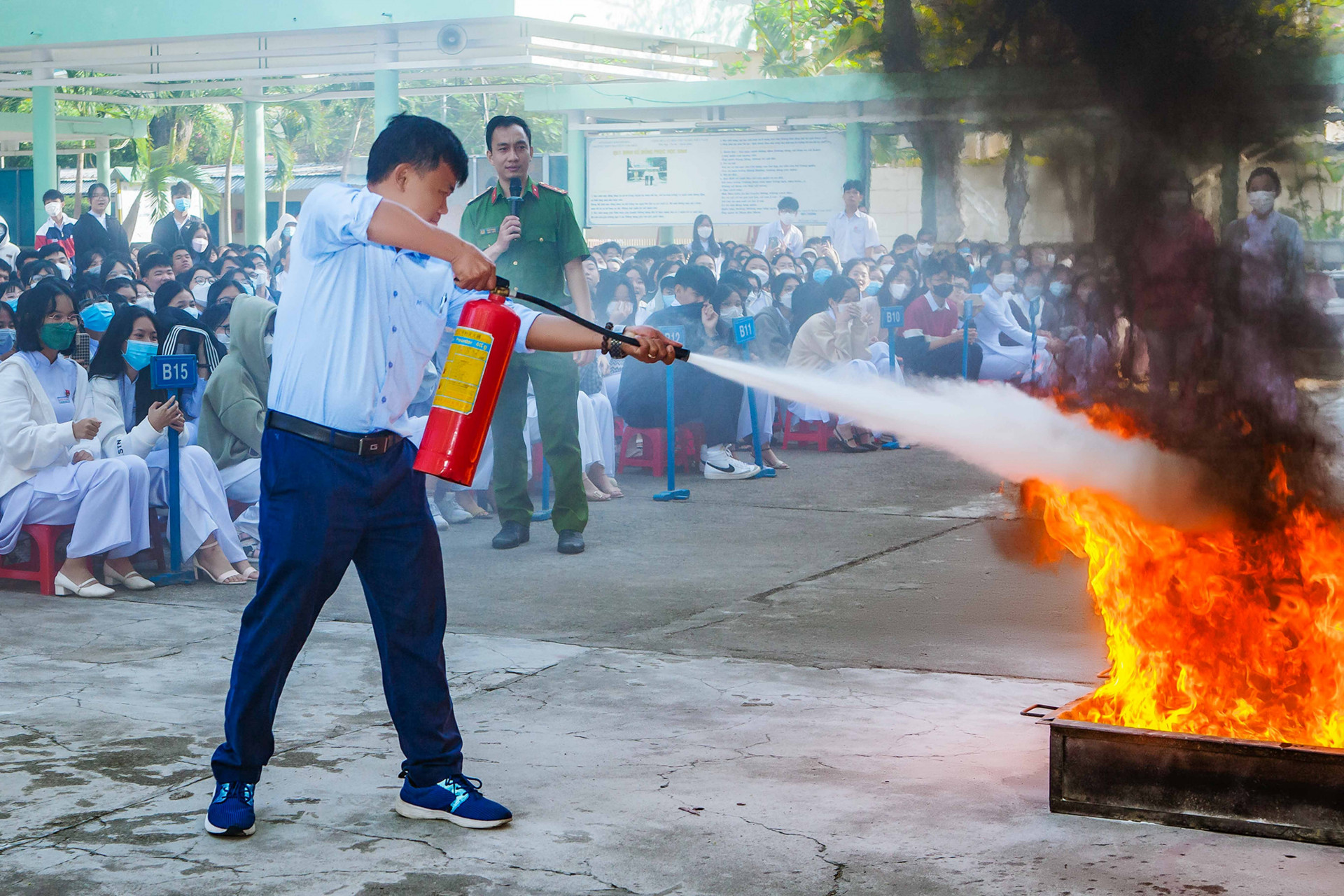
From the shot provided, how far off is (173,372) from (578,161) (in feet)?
44.4

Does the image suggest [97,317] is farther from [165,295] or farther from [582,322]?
[582,322]

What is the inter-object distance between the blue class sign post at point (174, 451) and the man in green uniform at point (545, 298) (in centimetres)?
161

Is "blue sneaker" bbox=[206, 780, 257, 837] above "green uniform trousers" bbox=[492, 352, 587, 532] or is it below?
below

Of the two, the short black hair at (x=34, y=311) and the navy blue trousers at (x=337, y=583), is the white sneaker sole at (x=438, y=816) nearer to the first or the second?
the navy blue trousers at (x=337, y=583)

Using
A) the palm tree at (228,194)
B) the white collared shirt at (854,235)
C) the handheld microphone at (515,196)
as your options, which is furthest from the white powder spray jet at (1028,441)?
the palm tree at (228,194)

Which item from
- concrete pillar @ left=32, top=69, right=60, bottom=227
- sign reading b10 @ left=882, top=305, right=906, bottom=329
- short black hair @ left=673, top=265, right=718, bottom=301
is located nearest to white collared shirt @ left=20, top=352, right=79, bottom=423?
short black hair @ left=673, top=265, right=718, bottom=301

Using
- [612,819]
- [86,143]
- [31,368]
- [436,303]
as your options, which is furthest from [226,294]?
[86,143]

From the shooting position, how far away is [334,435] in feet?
11.7

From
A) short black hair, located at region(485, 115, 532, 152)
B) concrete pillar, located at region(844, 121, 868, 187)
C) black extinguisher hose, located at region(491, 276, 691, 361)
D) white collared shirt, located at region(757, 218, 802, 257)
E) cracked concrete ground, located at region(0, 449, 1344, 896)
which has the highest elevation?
concrete pillar, located at region(844, 121, 868, 187)

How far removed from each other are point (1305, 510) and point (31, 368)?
548cm

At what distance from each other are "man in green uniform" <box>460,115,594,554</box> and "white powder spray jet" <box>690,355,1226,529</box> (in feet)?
8.32

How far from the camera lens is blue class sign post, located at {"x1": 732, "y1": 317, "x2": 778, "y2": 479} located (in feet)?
32.6

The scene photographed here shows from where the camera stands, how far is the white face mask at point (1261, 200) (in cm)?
415

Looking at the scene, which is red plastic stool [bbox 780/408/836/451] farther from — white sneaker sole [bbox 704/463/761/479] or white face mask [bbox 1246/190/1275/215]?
white face mask [bbox 1246/190/1275/215]
